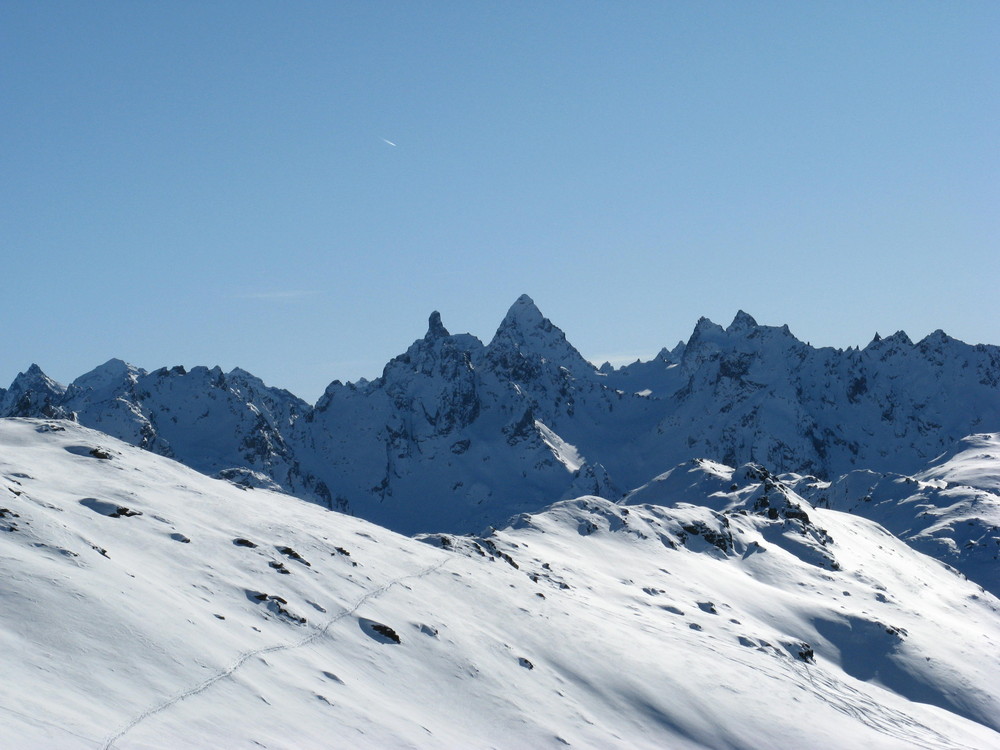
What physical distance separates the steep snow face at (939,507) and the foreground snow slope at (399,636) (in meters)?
70.9

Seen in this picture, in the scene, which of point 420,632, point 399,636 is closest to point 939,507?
point 420,632

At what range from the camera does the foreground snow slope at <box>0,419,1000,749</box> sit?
27188mm

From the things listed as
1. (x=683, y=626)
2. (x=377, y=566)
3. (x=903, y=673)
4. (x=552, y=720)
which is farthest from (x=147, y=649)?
(x=903, y=673)

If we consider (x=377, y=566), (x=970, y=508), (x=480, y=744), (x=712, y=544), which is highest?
(x=970, y=508)

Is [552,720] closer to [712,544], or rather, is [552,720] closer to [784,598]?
[784,598]

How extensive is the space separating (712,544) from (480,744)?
58884mm

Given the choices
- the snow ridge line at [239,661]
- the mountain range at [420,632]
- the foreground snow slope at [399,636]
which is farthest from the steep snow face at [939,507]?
the snow ridge line at [239,661]

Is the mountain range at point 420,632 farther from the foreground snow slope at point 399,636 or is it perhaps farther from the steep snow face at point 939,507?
the steep snow face at point 939,507

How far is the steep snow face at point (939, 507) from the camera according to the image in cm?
14975

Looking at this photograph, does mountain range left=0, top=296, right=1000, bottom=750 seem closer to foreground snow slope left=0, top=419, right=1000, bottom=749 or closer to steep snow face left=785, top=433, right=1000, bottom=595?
foreground snow slope left=0, top=419, right=1000, bottom=749

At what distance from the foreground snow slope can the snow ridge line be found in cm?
10

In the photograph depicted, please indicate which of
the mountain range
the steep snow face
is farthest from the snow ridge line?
the steep snow face

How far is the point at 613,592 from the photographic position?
64438mm

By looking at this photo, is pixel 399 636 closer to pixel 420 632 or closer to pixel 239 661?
pixel 420 632
